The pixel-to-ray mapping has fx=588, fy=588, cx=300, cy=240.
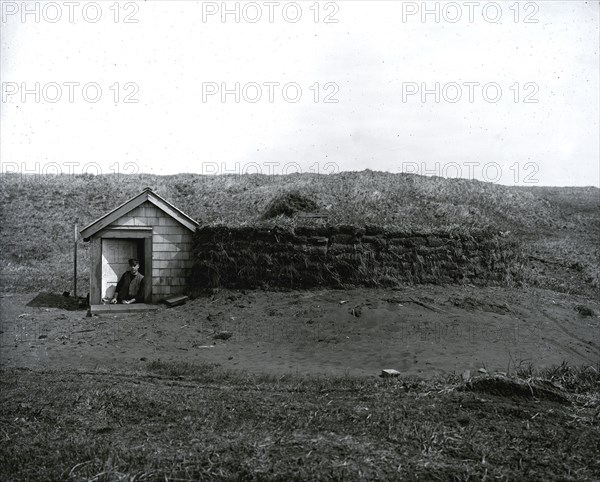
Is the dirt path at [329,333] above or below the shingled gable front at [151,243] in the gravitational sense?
below

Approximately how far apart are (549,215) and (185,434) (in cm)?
3235

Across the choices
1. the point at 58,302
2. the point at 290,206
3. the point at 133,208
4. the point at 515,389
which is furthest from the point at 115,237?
the point at 515,389

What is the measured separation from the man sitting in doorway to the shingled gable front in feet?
0.66

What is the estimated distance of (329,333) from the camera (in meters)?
11.9

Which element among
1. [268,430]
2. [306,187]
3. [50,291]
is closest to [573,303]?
[268,430]

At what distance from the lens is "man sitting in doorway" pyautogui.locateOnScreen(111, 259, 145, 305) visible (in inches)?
627

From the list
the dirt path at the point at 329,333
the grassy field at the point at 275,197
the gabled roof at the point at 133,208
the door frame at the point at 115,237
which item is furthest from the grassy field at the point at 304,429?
the grassy field at the point at 275,197

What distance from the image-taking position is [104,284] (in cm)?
1641

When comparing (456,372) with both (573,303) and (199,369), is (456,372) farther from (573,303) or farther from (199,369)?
(573,303)

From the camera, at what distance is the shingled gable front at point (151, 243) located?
1584cm

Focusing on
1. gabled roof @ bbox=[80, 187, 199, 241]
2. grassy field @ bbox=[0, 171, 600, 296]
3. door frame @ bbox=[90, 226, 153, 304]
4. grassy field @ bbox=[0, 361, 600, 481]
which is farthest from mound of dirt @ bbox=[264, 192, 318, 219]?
grassy field @ bbox=[0, 361, 600, 481]

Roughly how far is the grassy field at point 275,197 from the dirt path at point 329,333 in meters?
7.66

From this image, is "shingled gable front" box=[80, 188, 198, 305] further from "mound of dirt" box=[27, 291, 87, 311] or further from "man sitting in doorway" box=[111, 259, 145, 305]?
"mound of dirt" box=[27, 291, 87, 311]

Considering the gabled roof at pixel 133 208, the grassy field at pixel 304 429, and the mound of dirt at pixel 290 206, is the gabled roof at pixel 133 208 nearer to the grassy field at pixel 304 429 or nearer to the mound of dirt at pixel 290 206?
the mound of dirt at pixel 290 206
